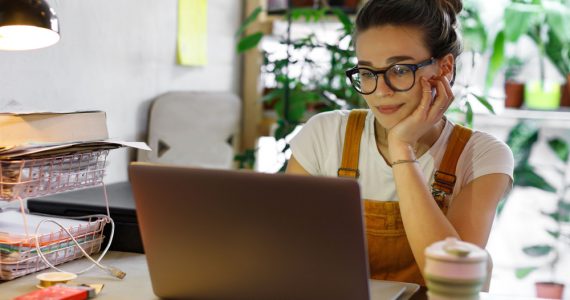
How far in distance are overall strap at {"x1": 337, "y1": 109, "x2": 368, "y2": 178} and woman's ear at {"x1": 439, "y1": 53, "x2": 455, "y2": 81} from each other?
221mm

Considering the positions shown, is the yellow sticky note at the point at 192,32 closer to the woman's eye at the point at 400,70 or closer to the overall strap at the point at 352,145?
the overall strap at the point at 352,145

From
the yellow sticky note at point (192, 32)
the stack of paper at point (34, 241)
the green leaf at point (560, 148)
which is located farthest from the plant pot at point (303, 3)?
the stack of paper at point (34, 241)

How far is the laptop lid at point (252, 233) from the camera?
1034 millimetres

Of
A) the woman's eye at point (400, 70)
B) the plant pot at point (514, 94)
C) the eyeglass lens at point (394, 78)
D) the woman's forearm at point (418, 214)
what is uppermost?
the woman's eye at point (400, 70)

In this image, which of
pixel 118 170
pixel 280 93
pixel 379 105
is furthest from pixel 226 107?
pixel 379 105

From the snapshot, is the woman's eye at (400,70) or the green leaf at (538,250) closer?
the woman's eye at (400,70)

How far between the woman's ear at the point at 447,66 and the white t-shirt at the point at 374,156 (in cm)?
13

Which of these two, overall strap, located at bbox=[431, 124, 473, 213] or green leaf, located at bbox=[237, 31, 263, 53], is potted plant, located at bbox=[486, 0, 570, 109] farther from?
overall strap, located at bbox=[431, 124, 473, 213]

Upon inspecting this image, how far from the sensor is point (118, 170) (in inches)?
87.7

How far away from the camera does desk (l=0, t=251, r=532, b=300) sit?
4.14 feet

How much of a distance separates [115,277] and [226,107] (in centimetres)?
131

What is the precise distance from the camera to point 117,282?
1348 mm

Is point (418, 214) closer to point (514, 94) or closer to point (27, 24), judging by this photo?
point (27, 24)

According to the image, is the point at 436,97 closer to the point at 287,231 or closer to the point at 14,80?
the point at 287,231
